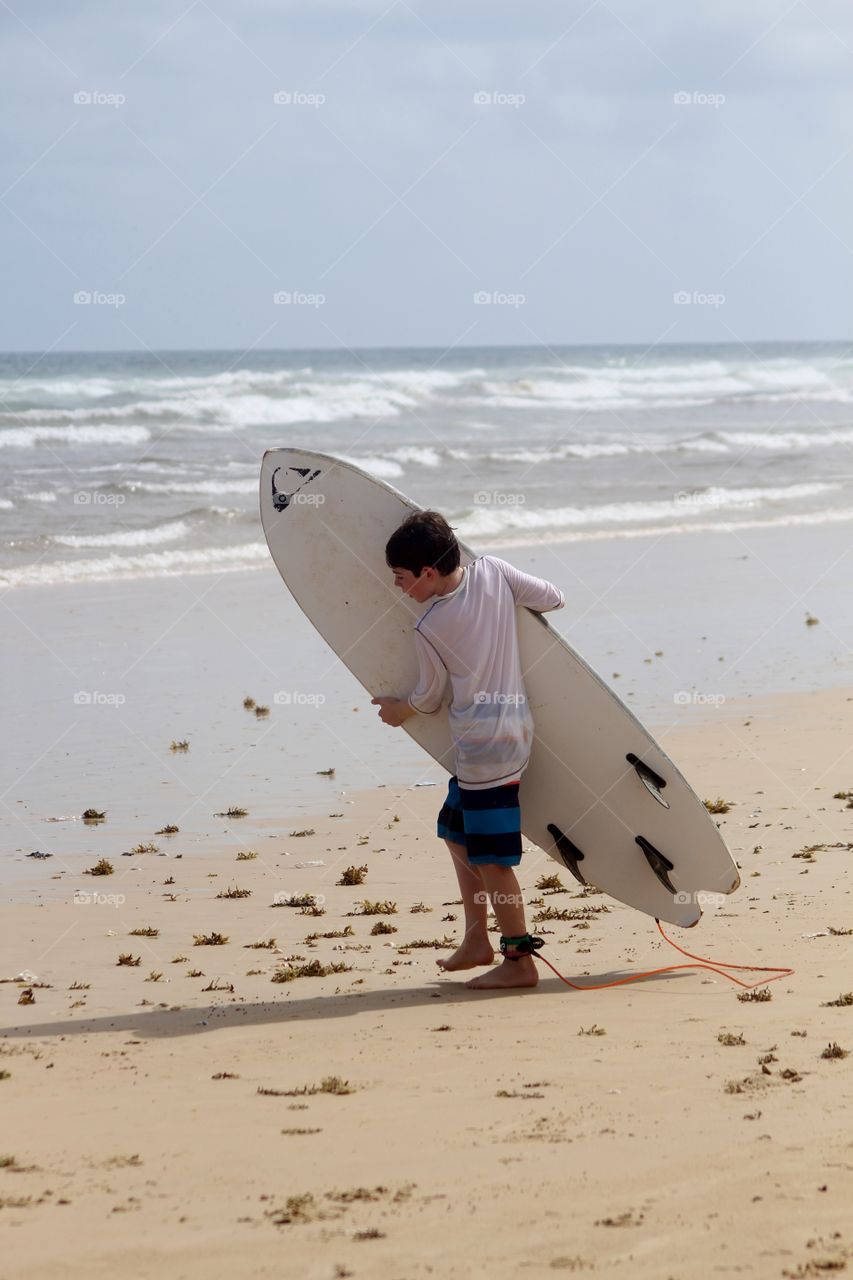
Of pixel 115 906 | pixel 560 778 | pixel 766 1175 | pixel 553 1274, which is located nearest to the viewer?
pixel 553 1274

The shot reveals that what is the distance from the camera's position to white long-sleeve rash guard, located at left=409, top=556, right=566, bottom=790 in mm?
5000

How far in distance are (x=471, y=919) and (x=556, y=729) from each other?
85cm

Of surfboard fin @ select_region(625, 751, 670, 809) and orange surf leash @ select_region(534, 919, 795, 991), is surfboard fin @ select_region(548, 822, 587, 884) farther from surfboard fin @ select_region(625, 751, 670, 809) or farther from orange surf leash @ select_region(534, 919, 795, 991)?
orange surf leash @ select_region(534, 919, 795, 991)

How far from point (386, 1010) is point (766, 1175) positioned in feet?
5.92

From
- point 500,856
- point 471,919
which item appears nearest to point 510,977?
point 471,919

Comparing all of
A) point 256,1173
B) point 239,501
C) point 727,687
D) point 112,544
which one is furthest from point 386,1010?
point 239,501

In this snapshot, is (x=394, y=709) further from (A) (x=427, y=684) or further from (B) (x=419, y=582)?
(B) (x=419, y=582)

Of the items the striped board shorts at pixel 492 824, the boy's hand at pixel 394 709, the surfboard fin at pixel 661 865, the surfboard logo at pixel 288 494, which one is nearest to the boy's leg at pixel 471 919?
the striped board shorts at pixel 492 824

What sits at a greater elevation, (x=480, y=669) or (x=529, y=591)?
(x=529, y=591)

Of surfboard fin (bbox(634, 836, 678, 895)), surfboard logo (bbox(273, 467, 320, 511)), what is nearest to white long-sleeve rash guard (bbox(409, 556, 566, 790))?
surfboard fin (bbox(634, 836, 678, 895))

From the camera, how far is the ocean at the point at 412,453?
19328 millimetres

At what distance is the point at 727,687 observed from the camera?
10.6m

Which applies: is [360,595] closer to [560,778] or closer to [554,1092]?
[560,778]

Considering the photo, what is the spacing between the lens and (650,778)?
18.3ft
